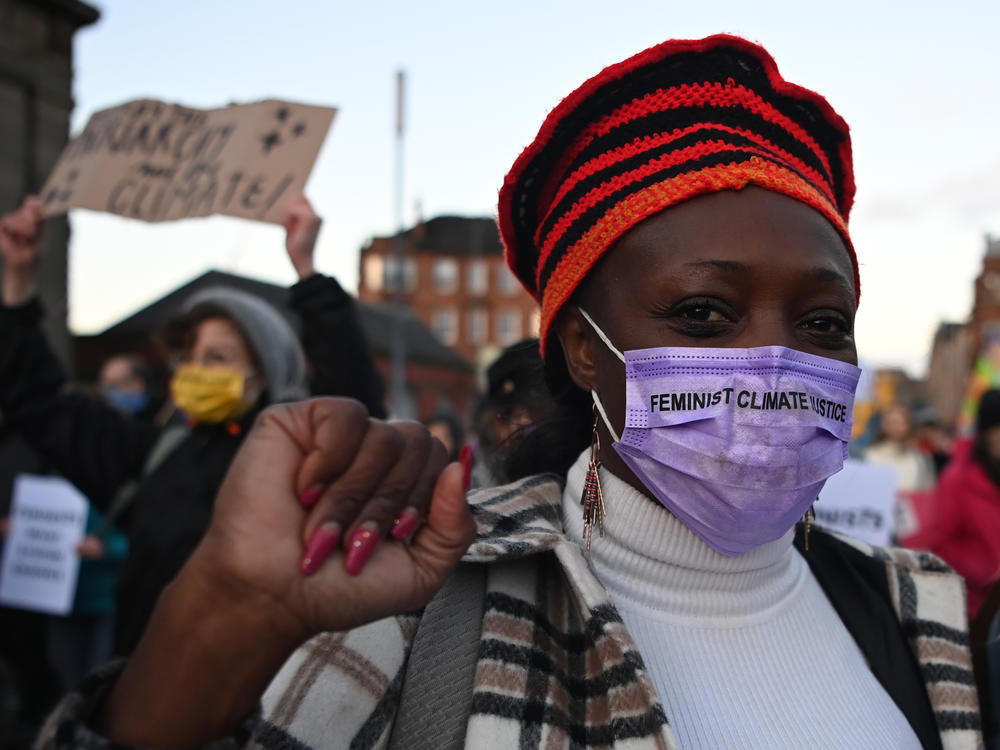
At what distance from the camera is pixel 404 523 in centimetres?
98

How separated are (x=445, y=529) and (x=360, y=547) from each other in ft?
0.38

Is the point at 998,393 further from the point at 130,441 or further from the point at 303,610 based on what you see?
the point at 303,610

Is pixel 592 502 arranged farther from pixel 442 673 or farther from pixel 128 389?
pixel 128 389

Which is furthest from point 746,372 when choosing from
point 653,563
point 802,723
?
point 802,723

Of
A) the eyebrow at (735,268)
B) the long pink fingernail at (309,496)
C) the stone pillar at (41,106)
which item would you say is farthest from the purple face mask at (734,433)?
the stone pillar at (41,106)

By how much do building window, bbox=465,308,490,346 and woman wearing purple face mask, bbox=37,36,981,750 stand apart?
57.3m

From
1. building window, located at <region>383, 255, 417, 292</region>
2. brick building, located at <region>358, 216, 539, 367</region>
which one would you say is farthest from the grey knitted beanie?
building window, located at <region>383, 255, 417, 292</region>

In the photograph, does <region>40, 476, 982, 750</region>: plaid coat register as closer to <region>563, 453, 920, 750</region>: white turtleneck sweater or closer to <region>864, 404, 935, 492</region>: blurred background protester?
<region>563, 453, 920, 750</region>: white turtleneck sweater

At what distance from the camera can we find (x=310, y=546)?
0.91 meters

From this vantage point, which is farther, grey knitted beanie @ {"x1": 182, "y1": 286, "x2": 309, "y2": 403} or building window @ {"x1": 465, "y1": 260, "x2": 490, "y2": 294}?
building window @ {"x1": 465, "y1": 260, "x2": 490, "y2": 294}

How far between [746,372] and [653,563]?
1.25 ft

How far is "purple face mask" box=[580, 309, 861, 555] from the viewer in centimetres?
146

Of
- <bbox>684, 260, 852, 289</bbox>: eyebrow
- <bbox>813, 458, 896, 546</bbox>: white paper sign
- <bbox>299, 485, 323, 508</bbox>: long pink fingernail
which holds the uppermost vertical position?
<bbox>684, 260, 852, 289</bbox>: eyebrow

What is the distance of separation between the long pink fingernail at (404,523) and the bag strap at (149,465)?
245 centimetres
